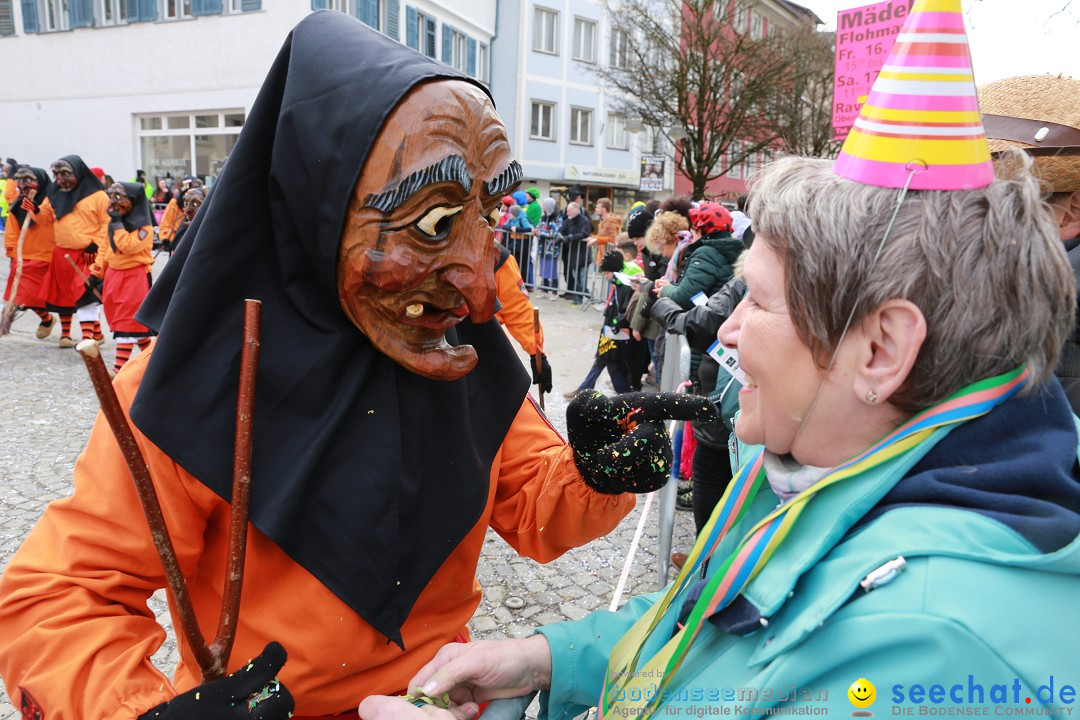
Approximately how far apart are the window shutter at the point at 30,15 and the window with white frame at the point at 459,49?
10.9 m

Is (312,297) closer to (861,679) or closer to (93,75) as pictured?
(861,679)

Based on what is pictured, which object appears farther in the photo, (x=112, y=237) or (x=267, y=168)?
(x=112, y=237)

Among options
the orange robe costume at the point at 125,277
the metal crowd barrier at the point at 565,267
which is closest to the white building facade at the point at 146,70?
the metal crowd barrier at the point at 565,267

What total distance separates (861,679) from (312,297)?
1.05 meters

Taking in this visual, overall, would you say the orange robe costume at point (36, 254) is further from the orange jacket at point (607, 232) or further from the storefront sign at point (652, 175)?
the storefront sign at point (652, 175)

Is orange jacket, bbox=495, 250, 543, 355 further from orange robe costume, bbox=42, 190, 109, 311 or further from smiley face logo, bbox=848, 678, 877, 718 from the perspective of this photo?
orange robe costume, bbox=42, 190, 109, 311

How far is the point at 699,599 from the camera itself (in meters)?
1.08

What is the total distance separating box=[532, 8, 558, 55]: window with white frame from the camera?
82.8 feet

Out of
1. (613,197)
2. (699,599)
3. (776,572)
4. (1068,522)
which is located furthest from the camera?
(613,197)

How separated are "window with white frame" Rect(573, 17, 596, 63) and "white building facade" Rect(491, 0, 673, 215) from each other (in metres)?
0.04

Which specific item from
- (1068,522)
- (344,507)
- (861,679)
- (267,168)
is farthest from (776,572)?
(267,168)

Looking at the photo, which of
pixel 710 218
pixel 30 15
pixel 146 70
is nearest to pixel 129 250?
pixel 710 218

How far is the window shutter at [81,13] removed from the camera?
18.2m

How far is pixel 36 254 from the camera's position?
780cm
